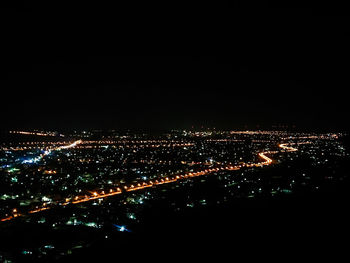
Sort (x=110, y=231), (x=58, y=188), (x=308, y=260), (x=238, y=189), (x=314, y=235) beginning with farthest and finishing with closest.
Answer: (x=58, y=188)
(x=238, y=189)
(x=110, y=231)
(x=314, y=235)
(x=308, y=260)

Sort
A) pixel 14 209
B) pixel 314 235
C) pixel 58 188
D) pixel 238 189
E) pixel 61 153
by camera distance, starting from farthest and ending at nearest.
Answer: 1. pixel 61 153
2. pixel 58 188
3. pixel 238 189
4. pixel 14 209
5. pixel 314 235

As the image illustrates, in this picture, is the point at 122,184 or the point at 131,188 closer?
the point at 131,188

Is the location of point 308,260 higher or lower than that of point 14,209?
higher

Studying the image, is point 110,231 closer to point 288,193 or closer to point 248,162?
point 288,193

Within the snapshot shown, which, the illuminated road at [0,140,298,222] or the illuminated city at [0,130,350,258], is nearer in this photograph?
the illuminated city at [0,130,350,258]

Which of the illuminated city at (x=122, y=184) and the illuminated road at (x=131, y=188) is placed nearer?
the illuminated city at (x=122, y=184)

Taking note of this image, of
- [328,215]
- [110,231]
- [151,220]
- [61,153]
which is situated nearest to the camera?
[328,215]

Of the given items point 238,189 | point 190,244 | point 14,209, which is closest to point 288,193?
point 238,189

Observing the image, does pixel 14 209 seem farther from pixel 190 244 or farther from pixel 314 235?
pixel 314 235

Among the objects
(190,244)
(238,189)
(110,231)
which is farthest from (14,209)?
(238,189)

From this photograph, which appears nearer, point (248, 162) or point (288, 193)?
point (288, 193)
